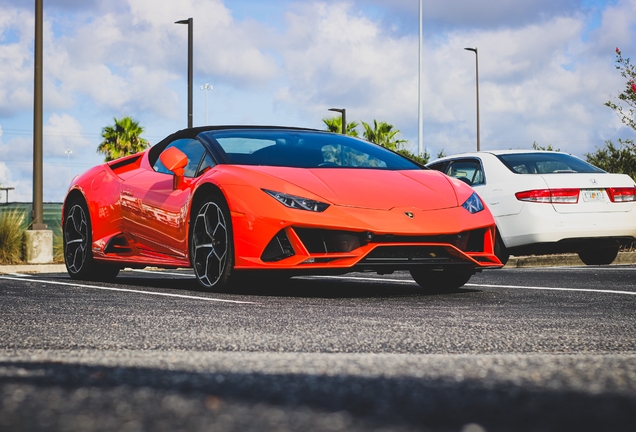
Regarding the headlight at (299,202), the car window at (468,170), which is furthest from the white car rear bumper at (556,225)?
the headlight at (299,202)

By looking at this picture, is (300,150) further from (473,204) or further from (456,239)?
(456,239)

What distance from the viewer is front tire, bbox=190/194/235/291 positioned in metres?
6.58

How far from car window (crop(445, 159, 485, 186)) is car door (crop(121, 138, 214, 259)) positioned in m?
3.99

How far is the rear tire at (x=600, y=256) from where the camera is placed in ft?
36.9

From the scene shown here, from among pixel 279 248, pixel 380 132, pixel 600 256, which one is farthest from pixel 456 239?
pixel 380 132

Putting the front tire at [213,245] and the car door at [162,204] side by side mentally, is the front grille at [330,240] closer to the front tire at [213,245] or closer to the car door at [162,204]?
the front tire at [213,245]

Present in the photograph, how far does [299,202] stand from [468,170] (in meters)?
5.07

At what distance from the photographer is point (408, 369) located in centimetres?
246

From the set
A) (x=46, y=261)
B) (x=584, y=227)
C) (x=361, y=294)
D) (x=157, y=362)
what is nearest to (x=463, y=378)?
(x=157, y=362)

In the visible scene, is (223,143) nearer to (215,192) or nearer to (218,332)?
(215,192)

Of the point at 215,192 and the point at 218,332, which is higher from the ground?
the point at 215,192

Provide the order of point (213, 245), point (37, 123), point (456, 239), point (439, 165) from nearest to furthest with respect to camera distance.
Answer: point (456, 239) < point (213, 245) < point (439, 165) < point (37, 123)

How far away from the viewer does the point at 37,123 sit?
15.8 m

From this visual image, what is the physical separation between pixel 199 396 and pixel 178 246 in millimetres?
5316
